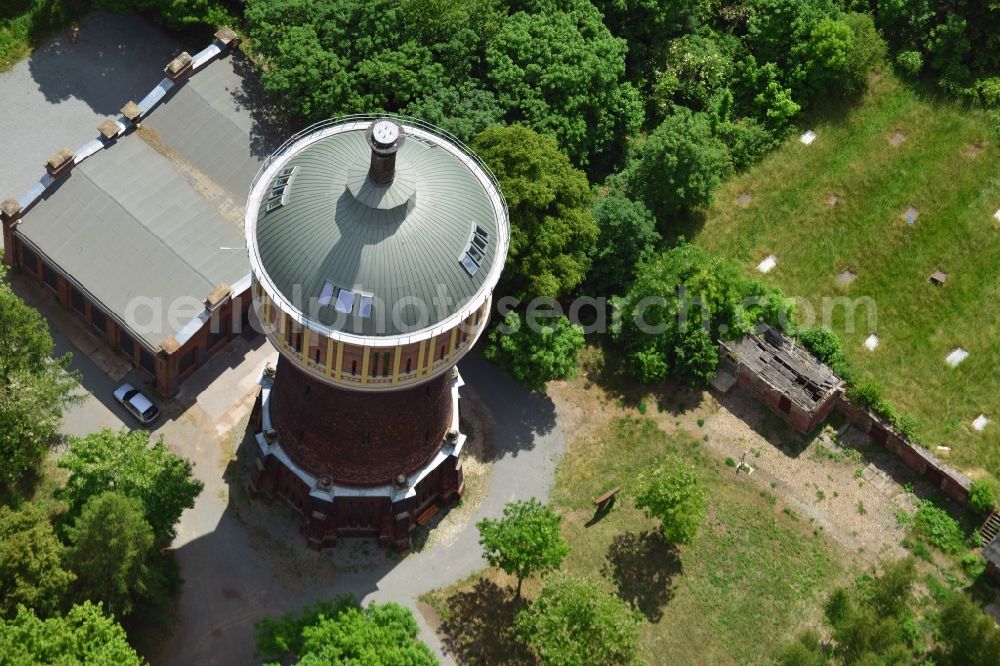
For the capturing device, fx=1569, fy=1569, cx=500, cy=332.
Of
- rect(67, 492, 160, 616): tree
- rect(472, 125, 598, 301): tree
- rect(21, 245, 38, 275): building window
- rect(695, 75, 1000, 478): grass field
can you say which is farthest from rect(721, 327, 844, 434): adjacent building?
rect(21, 245, 38, 275): building window

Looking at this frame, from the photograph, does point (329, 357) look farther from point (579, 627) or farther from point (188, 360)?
point (579, 627)

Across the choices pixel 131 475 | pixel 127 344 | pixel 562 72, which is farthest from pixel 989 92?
pixel 131 475

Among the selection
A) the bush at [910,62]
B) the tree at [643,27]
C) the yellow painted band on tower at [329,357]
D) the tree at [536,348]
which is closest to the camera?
Answer: the yellow painted band on tower at [329,357]

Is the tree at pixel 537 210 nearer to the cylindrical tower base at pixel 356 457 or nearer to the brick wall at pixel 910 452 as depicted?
the cylindrical tower base at pixel 356 457

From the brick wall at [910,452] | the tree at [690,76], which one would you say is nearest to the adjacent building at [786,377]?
the brick wall at [910,452]

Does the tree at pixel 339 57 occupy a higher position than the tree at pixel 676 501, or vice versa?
the tree at pixel 339 57

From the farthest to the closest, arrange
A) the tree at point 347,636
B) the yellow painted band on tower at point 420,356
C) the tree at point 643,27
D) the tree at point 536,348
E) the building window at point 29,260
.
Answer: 1. the tree at point 643,27
2. the building window at point 29,260
3. the tree at point 536,348
4. the tree at point 347,636
5. the yellow painted band on tower at point 420,356

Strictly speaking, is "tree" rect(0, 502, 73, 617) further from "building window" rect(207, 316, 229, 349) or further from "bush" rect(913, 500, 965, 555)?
"bush" rect(913, 500, 965, 555)

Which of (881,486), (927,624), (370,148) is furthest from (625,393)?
(370,148)
